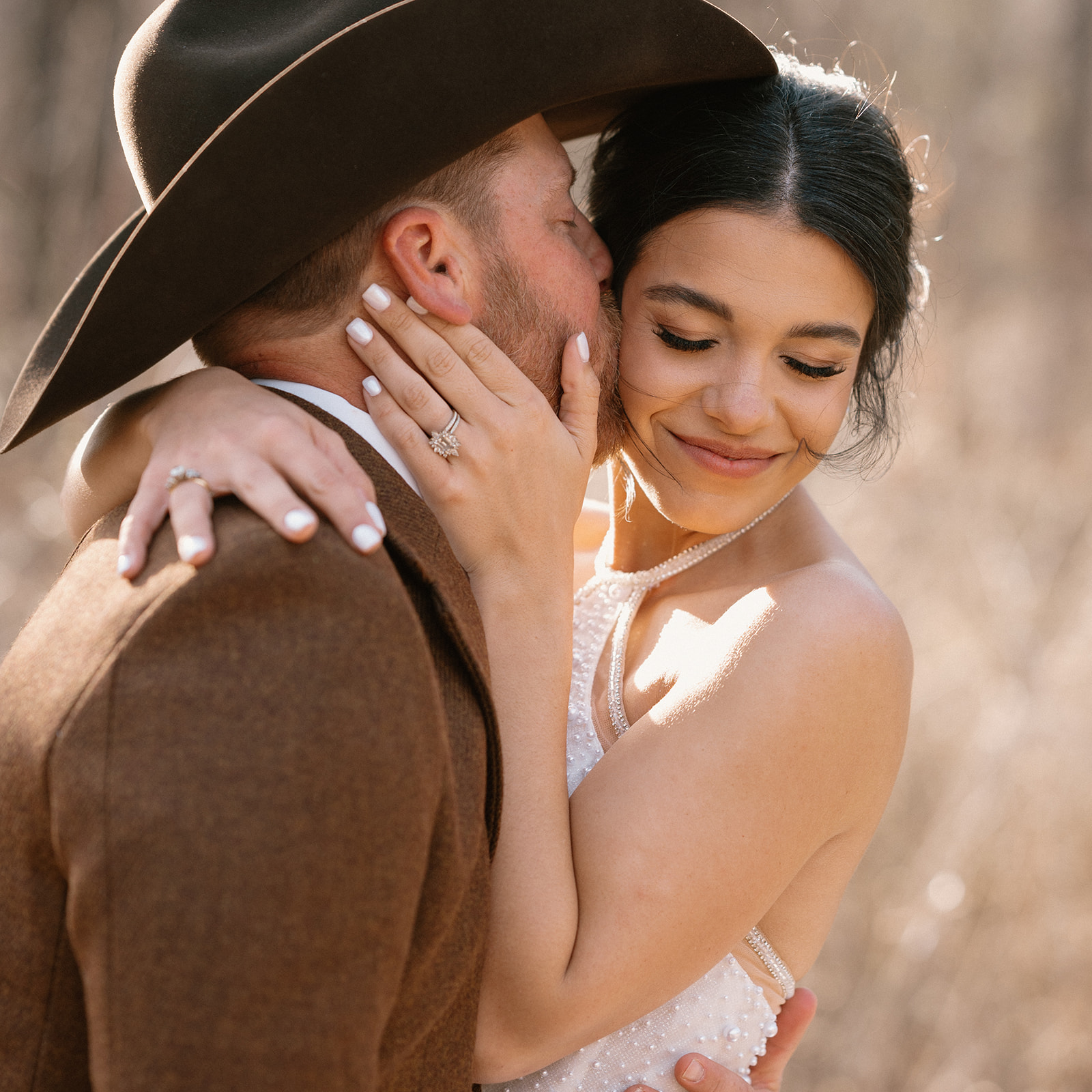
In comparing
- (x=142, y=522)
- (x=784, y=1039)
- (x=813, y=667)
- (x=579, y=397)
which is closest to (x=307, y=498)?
(x=142, y=522)

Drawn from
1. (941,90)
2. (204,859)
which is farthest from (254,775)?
(941,90)

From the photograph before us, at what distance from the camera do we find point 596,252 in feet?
7.01

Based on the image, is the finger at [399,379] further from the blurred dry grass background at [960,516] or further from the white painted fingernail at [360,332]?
the blurred dry grass background at [960,516]

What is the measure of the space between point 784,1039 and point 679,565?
1.04 m

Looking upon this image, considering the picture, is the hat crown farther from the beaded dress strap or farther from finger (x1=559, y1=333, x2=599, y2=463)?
the beaded dress strap

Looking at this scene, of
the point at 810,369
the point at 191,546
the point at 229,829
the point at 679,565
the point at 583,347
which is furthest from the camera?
the point at 679,565

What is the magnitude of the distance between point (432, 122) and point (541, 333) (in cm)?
44

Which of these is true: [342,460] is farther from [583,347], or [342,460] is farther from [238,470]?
[583,347]

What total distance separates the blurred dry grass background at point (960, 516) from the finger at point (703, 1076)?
2.14 metres

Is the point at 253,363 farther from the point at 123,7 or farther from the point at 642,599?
the point at 123,7

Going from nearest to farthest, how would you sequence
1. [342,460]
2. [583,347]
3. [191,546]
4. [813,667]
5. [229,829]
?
[229,829] → [191,546] → [342,460] → [813,667] → [583,347]

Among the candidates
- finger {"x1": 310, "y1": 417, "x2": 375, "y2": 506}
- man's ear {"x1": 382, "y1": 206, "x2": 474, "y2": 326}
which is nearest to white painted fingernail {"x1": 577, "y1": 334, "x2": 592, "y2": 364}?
man's ear {"x1": 382, "y1": 206, "x2": 474, "y2": 326}

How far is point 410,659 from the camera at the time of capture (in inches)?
49.8

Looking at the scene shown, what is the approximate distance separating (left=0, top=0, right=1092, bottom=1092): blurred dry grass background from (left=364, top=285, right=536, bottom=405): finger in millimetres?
1249
